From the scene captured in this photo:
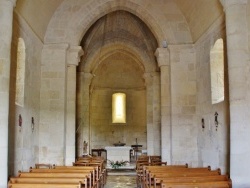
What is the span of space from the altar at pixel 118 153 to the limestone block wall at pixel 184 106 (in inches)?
251

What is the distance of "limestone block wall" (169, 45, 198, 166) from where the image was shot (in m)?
11.4

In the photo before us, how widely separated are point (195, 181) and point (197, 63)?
221 inches

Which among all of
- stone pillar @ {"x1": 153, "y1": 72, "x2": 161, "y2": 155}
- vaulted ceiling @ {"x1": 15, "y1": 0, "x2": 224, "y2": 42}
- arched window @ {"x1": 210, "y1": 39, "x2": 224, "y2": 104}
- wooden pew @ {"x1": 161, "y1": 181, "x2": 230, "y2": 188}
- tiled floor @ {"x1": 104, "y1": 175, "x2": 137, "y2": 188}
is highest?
vaulted ceiling @ {"x1": 15, "y1": 0, "x2": 224, "y2": 42}

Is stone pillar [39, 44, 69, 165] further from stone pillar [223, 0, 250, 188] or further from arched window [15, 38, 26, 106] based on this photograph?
stone pillar [223, 0, 250, 188]

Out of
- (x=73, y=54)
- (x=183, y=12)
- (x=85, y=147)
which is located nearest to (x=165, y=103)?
(x=183, y=12)

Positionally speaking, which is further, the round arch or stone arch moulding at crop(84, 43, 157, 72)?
stone arch moulding at crop(84, 43, 157, 72)

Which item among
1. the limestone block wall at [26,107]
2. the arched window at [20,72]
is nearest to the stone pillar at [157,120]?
the limestone block wall at [26,107]

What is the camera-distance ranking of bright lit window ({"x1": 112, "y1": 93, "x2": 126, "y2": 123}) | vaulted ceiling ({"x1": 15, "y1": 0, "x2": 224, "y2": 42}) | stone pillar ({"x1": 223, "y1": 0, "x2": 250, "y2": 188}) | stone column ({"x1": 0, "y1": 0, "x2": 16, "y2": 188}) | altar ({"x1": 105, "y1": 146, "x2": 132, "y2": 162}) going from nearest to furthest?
stone column ({"x1": 0, "y1": 0, "x2": 16, "y2": 188}) → stone pillar ({"x1": 223, "y1": 0, "x2": 250, "y2": 188}) → vaulted ceiling ({"x1": 15, "y1": 0, "x2": 224, "y2": 42}) → altar ({"x1": 105, "y1": 146, "x2": 132, "y2": 162}) → bright lit window ({"x1": 112, "y1": 93, "x2": 126, "y2": 123})

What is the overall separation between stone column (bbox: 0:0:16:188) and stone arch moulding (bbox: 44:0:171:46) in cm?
467

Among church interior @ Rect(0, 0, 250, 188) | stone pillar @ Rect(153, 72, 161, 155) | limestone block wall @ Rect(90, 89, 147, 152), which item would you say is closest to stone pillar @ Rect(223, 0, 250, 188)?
church interior @ Rect(0, 0, 250, 188)

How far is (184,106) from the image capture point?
11.5 metres

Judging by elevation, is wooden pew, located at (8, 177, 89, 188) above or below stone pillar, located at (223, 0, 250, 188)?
below

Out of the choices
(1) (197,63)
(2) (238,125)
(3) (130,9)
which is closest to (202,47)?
(1) (197,63)

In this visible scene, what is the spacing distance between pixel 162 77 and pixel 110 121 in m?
9.88
